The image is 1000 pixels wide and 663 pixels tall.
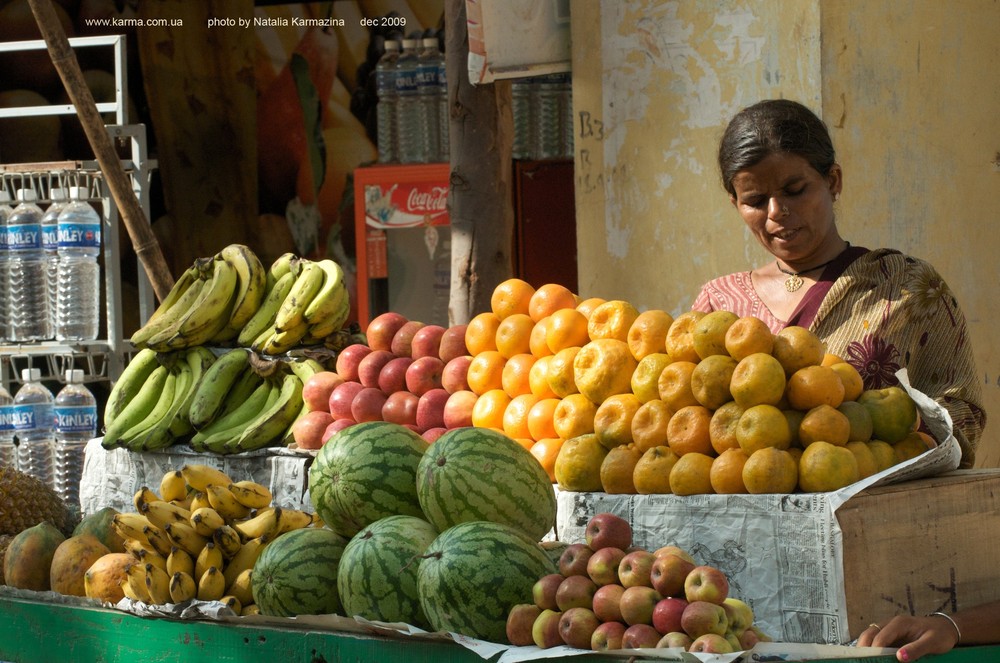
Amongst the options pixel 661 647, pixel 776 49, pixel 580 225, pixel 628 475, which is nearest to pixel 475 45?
pixel 580 225

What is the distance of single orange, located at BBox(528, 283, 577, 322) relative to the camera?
133 inches

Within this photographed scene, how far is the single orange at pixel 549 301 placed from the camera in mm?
3377

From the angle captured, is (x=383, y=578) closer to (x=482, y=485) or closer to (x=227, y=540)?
(x=482, y=485)

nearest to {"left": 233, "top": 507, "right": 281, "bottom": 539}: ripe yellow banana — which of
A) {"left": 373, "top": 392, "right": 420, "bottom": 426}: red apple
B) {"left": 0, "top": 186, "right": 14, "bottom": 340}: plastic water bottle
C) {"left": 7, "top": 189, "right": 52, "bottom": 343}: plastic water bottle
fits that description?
{"left": 373, "top": 392, "right": 420, "bottom": 426}: red apple

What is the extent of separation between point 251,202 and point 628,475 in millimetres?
6274

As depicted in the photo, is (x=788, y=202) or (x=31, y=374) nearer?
(x=788, y=202)

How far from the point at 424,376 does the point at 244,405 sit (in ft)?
3.34

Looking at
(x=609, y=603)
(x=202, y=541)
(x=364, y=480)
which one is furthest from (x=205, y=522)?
(x=609, y=603)

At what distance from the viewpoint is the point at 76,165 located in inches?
233

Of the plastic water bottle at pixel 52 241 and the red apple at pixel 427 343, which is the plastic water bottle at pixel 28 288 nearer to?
the plastic water bottle at pixel 52 241

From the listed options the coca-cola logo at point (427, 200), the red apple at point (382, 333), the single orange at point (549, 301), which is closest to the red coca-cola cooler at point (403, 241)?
the coca-cola logo at point (427, 200)

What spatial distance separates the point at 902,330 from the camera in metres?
2.93

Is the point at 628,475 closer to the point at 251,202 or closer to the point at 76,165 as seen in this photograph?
the point at 76,165

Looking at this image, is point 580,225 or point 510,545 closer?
point 510,545
